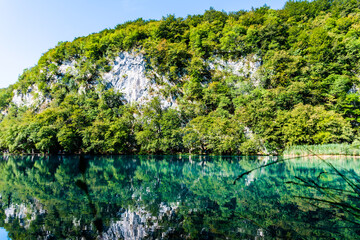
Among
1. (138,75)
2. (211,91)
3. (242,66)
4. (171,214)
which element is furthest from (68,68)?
(171,214)

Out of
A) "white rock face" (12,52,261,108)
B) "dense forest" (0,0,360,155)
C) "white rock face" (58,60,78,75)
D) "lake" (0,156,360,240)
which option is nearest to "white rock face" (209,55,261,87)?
"white rock face" (12,52,261,108)

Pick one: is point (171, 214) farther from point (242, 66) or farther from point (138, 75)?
point (242, 66)

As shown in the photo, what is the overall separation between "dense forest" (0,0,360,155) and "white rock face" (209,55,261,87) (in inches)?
23.2

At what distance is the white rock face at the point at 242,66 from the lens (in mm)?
50487

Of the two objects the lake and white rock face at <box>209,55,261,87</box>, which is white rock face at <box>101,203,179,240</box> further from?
white rock face at <box>209,55,261,87</box>

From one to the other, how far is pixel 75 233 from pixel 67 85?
6186 cm

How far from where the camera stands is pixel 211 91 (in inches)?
1869

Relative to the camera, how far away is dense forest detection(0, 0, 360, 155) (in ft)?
119

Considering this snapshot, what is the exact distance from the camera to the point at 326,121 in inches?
1244

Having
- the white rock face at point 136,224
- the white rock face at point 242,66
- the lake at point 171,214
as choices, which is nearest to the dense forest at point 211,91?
the white rock face at point 242,66

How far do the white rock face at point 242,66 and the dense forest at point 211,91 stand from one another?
59cm

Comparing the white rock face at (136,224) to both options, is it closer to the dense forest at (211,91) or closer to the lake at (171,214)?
the lake at (171,214)

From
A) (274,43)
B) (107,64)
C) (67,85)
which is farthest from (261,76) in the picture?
(67,85)

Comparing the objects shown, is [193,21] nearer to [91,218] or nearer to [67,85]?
[67,85]
